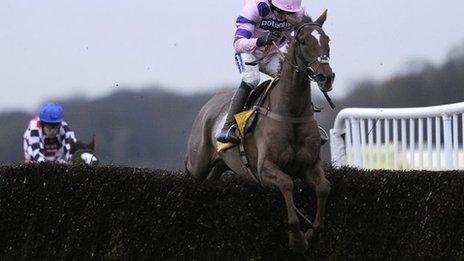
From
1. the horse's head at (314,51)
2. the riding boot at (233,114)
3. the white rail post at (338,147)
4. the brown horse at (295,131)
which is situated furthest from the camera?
the white rail post at (338,147)

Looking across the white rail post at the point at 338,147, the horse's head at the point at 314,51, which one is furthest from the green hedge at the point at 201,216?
the white rail post at the point at 338,147

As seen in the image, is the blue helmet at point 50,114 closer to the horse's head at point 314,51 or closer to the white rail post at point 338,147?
the white rail post at point 338,147

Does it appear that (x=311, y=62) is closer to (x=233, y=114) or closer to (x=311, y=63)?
(x=311, y=63)

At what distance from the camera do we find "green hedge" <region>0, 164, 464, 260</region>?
6461 mm

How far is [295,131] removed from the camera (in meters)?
6.27

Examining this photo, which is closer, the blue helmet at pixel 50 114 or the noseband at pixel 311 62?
the noseband at pixel 311 62

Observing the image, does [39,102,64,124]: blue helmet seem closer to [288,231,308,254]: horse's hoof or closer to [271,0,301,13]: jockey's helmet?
[271,0,301,13]: jockey's helmet

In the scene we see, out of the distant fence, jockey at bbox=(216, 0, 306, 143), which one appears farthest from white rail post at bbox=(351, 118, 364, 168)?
jockey at bbox=(216, 0, 306, 143)

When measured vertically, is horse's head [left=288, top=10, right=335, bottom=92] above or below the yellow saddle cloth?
above

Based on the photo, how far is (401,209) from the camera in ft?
22.0

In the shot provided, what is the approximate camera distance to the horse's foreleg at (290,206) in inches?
236

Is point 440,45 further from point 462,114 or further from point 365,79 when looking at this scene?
point 462,114

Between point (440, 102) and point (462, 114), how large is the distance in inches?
102

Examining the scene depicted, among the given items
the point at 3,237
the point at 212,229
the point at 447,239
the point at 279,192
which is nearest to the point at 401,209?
the point at 447,239
